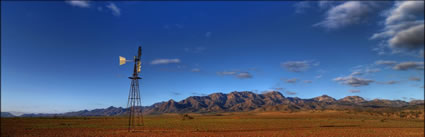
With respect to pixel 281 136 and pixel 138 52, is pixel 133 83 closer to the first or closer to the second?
pixel 138 52

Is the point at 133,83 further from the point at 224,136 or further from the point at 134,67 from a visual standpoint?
the point at 224,136

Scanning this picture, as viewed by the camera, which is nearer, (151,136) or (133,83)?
(151,136)

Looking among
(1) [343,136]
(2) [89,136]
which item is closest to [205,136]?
(2) [89,136]

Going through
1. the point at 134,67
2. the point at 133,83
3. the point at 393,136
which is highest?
the point at 134,67

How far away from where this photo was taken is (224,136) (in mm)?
29344

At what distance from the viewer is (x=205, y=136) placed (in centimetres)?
2920

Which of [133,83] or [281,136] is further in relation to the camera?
[133,83]

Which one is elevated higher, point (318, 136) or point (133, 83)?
point (133, 83)

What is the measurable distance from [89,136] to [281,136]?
69.5 ft

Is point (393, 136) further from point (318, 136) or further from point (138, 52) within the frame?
point (138, 52)

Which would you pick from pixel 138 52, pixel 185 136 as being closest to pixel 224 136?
pixel 185 136

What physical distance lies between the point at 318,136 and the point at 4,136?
3471 cm

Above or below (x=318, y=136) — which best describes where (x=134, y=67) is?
above

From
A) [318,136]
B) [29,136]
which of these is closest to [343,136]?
[318,136]
